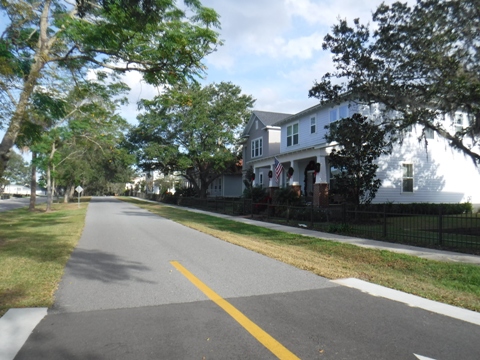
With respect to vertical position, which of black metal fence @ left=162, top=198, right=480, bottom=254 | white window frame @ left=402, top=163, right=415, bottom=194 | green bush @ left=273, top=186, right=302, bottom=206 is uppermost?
white window frame @ left=402, top=163, right=415, bottom=194

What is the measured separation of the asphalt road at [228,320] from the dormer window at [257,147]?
2855 cm

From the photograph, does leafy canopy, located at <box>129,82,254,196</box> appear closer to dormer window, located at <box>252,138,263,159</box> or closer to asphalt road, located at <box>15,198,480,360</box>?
dormer window, located at <box>252,138,263,159</box>

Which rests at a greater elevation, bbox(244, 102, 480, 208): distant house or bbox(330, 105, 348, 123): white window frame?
bbox(330, 105, 348, 123): white window frame

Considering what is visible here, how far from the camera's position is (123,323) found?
531cm

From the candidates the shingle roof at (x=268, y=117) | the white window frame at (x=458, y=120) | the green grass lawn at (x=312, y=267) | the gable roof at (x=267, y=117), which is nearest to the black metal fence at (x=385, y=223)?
the green grass lawn at (x=312, y=267)

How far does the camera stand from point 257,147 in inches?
1494

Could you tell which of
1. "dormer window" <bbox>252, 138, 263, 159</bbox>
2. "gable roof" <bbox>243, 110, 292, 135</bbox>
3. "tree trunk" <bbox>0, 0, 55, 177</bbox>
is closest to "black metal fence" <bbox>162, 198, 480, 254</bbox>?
"tree trunk" <bbox>0, 0, 55, 177</bbox>

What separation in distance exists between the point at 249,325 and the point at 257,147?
1304 inches

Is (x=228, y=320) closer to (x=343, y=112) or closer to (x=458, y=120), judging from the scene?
(x=458, y=120)

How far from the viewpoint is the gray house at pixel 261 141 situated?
35.1 m

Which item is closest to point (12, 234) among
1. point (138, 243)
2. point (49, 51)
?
point (138, 243)

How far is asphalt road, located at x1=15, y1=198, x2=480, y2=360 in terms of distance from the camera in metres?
4.42

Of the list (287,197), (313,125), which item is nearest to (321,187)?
(287,197)

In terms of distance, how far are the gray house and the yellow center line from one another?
2512cm
